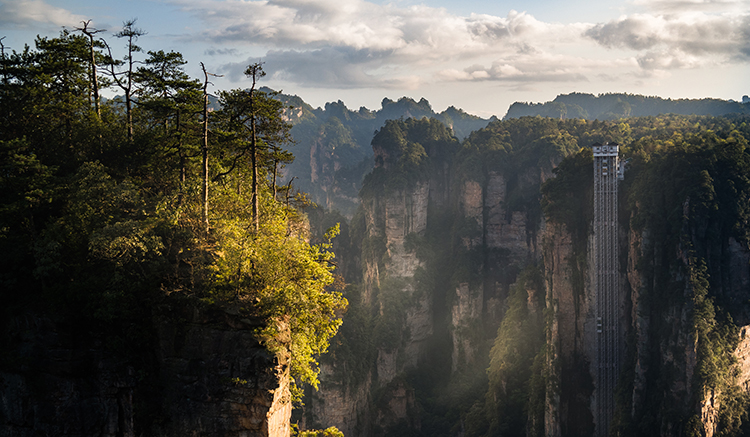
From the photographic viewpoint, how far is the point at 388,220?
82625 millimetres

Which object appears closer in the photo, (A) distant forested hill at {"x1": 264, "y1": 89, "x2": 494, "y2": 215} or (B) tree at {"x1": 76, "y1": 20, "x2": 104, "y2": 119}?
(B) tree at {"x1": 76, "y1": 20, "x2": 104, "y2": 119}

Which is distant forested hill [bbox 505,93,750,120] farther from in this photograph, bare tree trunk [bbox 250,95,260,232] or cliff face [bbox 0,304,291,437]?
cliff face [bbox 0,304,291,437]

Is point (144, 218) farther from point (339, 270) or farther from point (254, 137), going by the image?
point (339, 270)

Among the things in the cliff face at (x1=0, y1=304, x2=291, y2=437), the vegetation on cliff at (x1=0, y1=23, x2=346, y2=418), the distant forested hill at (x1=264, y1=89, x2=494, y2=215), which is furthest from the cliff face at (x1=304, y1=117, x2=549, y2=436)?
the distant forested hill at (x1=264, y1=89, x2=494, y2=215)

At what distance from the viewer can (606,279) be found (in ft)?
161

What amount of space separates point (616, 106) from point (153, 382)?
518ft

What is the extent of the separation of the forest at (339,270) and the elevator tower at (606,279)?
1.06 meters

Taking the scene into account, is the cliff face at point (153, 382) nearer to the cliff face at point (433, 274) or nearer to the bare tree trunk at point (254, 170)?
the bare tree trunk at point (254, 170)

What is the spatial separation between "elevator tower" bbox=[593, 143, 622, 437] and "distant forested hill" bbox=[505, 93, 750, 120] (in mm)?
92171

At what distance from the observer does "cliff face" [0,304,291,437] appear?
16578mm

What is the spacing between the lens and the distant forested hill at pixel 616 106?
416 ft

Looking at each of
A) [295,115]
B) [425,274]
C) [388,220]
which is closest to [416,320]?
[425,274]

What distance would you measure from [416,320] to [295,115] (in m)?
128

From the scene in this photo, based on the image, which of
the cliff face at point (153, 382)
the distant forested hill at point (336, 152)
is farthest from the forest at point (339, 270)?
the distant forested hill at point (336, 152)
